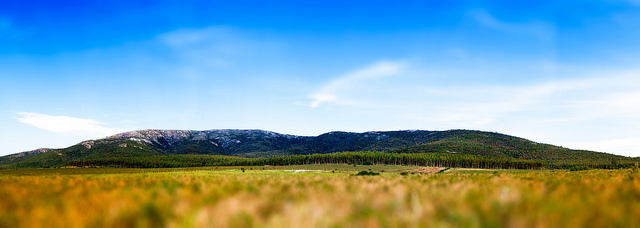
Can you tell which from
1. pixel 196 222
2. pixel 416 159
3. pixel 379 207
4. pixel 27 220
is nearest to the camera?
pixel 196 222

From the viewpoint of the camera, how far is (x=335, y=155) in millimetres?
197375

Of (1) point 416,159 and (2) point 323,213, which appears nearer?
(2) point 323,213

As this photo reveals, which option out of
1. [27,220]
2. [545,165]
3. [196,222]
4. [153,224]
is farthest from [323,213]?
[545,165]

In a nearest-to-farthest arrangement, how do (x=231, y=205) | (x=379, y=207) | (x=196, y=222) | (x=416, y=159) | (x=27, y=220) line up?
(x=196, y=222)
(x=27, y=220)
(x=231, y=205)
(x=379, y=207)
(x=416, y=159)

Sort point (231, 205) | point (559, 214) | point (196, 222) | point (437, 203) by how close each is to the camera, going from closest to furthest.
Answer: point (196, 222) < point (559, 214) < point (231, 205) < point (437, 203)

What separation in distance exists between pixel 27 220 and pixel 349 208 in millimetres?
5201

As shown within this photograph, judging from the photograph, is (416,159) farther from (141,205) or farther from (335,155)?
(141,205)

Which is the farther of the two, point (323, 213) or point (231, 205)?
point (231, 205)

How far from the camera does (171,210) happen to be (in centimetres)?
502

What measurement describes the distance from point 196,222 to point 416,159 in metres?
196

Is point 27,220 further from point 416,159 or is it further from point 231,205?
point 416,159

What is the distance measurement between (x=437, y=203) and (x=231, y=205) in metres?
4.12

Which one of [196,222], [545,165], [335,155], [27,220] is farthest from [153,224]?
[545,165]

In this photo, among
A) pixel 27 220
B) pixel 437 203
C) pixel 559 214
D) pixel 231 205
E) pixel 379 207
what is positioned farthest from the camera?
pixel 437 203
